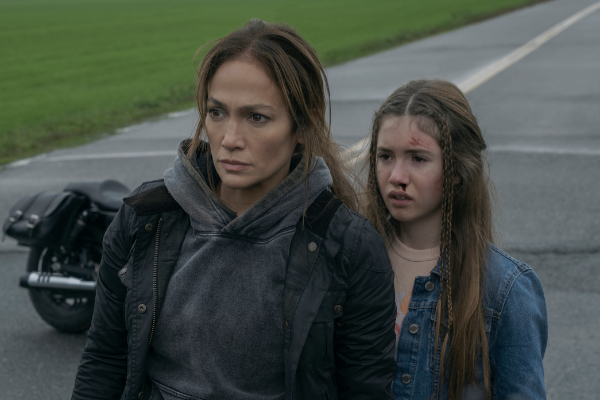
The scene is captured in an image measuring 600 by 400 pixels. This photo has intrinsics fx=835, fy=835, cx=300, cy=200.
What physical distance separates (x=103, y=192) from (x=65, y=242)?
362 millimetres

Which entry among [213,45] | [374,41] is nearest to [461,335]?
[213,45]

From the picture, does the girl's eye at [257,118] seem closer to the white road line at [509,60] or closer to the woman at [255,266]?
the woman at [255,266]

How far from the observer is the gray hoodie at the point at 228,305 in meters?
2.19

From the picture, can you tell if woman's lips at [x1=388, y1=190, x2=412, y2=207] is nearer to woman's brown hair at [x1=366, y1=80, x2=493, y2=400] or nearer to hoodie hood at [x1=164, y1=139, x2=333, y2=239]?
woman's brown hair at [x1=366, y1=80, x2=493, y2=400]

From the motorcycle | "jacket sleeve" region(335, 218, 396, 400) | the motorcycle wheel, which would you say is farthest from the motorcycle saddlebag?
"jacket sleeve" region(335, 218, 396, 400)

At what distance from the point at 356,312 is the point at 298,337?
18 cm

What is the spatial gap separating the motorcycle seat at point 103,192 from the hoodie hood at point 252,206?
8.01ft

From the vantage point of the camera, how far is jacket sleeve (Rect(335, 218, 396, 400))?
2.21 metres

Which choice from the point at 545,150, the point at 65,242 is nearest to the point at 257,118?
the point at 65,242

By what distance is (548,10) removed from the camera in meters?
30.9

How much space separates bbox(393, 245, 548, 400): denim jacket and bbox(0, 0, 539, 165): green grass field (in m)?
1.08

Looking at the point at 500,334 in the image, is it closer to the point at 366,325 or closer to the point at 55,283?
the point at 366,325

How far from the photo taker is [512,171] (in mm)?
8266

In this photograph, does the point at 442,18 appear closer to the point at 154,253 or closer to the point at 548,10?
the point at 548,10
